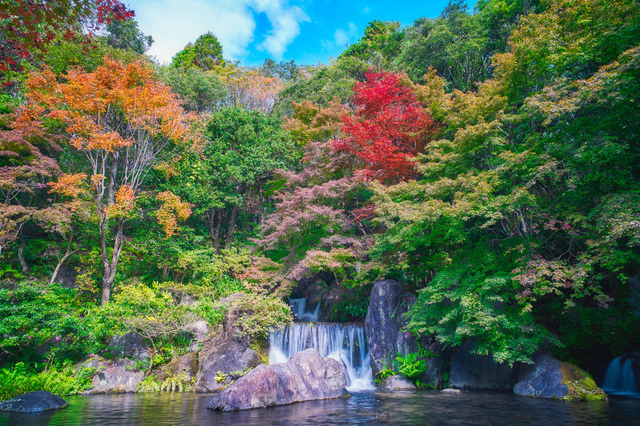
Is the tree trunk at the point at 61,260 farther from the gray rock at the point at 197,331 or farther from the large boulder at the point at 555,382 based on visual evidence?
the large boulder at the point at 555,382

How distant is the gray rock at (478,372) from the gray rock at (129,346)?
35.7 ft

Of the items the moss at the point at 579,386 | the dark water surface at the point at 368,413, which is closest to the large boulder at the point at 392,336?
the dark water surface at the point at 368,413

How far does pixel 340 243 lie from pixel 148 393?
851 centimetres

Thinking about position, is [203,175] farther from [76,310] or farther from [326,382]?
[326,382]

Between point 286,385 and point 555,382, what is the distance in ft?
22.6

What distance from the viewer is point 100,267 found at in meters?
15.2

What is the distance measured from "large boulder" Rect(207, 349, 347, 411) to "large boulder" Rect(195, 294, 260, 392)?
9.33 ft

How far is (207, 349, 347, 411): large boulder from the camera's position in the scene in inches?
306

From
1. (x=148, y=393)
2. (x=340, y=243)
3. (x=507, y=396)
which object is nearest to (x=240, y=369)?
(x=148, y=393)

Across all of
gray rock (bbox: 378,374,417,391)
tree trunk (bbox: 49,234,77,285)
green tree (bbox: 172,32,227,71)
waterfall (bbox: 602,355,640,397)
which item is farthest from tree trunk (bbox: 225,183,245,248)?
green tree (bbox: 172,32,227,71)

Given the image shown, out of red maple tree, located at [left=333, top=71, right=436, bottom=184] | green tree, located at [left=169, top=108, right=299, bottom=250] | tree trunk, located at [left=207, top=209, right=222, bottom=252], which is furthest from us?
tree trunk, located at [left=207, top=209, right=222, bottom=252]

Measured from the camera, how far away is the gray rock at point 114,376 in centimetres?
1092

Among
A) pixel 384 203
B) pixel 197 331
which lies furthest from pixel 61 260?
pixel 384 203

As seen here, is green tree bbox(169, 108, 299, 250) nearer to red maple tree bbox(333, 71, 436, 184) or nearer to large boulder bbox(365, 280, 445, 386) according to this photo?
red maple tree bbox(333, 71, 436, 184)
